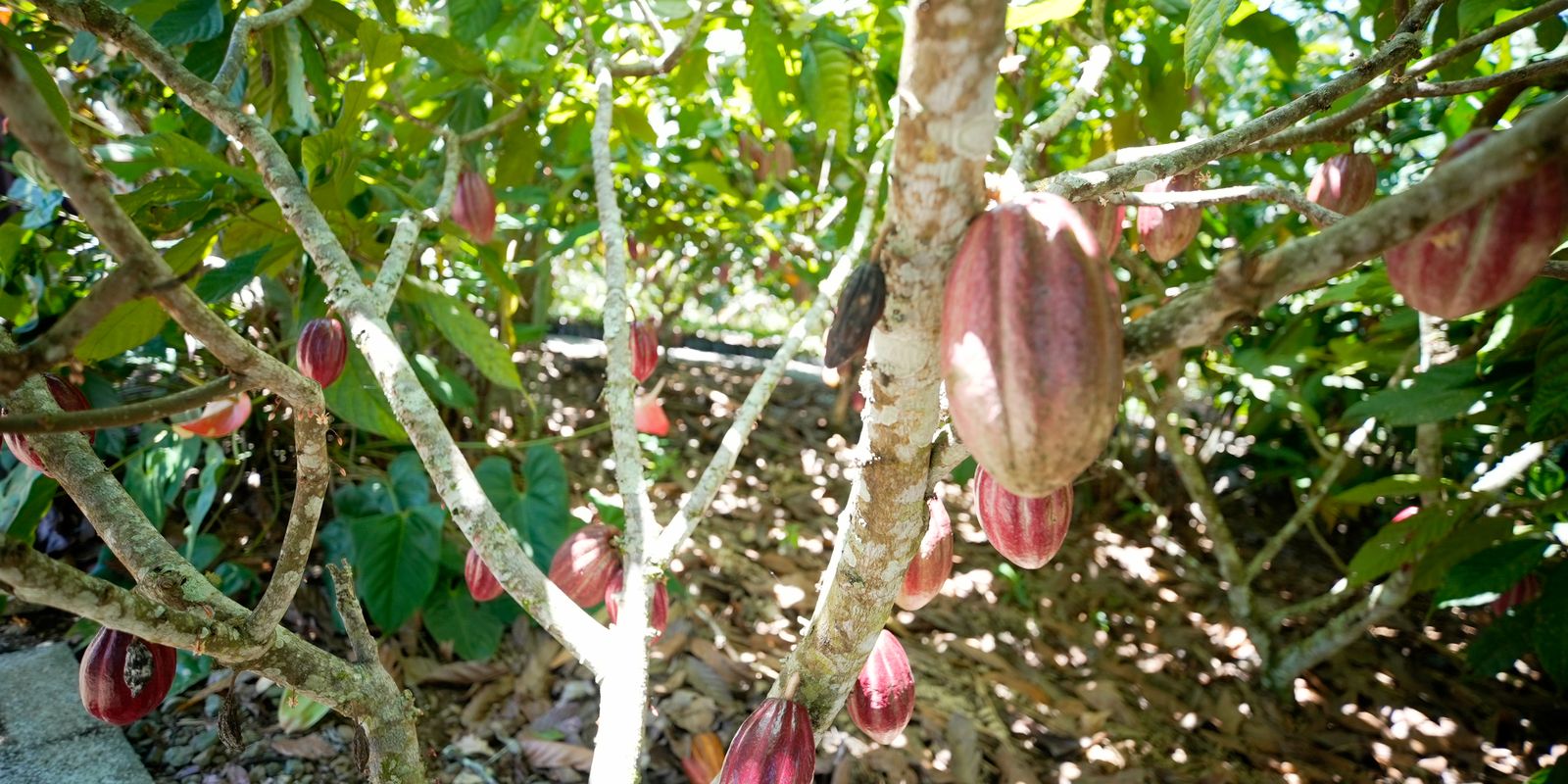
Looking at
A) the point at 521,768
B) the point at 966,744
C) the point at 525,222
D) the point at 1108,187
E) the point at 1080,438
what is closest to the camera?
the point at 1080,438

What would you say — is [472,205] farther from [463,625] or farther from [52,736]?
[52,736]

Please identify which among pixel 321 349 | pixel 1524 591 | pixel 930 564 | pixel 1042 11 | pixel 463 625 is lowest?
pixel 1524 591

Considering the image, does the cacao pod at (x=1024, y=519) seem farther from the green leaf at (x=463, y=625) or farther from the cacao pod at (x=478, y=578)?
the green leaf at (x=463, y=625)

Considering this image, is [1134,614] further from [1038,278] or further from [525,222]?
[1038,278]

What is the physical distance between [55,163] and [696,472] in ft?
8.42

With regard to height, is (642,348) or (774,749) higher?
(642,348)

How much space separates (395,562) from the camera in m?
1.63

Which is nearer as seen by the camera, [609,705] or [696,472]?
[609,705]

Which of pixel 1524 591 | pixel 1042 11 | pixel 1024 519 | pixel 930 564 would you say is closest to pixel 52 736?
pixel 930 564

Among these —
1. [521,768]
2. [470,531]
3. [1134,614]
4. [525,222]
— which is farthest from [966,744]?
[525,222]

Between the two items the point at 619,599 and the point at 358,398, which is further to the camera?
the point at 358,398

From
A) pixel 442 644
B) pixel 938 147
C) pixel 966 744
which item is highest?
pixel 938 147

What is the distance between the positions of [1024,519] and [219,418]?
1282mm

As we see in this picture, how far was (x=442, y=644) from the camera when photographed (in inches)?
74.5
